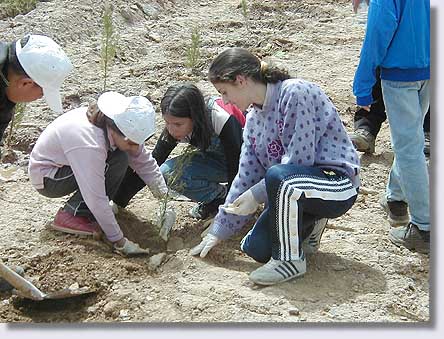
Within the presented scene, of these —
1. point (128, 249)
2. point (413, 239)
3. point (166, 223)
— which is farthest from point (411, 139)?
point (128, 249)

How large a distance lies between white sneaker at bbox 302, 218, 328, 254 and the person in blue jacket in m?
0.44

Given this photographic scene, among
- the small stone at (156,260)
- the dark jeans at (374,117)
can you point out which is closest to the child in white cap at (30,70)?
the small stone at (156,260)

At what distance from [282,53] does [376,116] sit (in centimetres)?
169

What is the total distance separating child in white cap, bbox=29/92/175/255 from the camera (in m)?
3.49

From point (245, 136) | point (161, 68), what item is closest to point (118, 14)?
point (161, 68)

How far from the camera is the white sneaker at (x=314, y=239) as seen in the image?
3.47 meters

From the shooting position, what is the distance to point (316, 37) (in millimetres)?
6801

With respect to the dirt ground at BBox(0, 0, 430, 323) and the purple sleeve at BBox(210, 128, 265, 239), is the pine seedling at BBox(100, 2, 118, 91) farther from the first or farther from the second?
the purple sleeve at BBox(210, 128, 265, 239)

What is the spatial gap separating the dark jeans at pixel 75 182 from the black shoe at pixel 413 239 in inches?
53.3

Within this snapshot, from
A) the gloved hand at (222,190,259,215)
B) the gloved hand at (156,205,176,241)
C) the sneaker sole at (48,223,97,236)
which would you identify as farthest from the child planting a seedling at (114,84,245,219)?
the gloved hand at (222,190,259,215)

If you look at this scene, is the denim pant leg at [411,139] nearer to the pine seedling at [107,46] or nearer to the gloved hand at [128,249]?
the gloved hand at [128,249]

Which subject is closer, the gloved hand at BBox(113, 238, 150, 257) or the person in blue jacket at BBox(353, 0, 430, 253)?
the person in blue jacket at BBox(353, 0, 430, 253)

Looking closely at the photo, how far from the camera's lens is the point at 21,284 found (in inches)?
125

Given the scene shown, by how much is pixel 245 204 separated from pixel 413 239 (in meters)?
0.87
